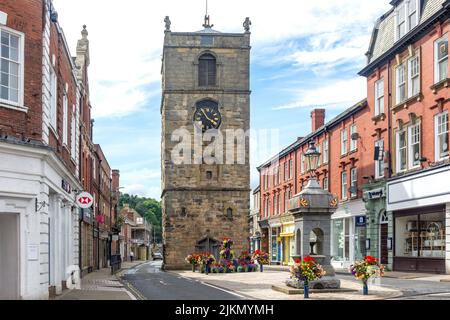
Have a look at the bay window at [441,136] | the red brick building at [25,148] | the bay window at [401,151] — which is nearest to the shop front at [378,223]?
the bay window at [401,151]

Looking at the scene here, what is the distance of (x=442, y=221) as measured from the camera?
29.9 metres

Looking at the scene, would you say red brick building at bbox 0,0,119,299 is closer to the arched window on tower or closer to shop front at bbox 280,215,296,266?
the arched window on tower

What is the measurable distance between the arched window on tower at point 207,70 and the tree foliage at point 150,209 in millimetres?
110509

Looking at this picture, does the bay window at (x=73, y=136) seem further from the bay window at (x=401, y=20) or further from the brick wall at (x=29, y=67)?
the bay window at (x=401, y=20)

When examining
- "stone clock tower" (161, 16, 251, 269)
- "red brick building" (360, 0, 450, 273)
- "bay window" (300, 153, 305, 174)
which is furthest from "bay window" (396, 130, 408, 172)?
"stone clock tower" (161, 16, 251, 269)

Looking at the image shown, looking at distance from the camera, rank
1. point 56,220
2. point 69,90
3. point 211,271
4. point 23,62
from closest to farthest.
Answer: point 23,62 → point 56,220 → point 69,90 → point 211,271

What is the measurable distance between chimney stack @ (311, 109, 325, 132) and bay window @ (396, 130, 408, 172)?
72.9 ft

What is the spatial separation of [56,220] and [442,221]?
16928 mm

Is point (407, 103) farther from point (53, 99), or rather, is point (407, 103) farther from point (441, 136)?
point (53, 99)

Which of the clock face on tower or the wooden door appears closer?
the wooden door

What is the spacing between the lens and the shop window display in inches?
1188

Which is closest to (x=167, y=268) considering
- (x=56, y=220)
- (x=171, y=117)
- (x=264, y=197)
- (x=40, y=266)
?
(x=171, y=117)
